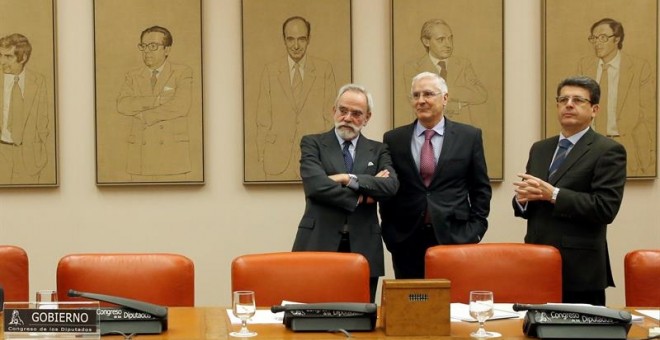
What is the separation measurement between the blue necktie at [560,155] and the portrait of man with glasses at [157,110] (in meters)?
2.40

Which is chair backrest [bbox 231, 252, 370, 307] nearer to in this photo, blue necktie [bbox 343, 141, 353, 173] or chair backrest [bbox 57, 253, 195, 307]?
chair backrest [bbox 57, 253, 195, 307]

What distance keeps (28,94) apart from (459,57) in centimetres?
280

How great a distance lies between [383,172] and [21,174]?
248cm

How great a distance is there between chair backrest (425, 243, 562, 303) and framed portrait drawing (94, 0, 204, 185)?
2446 mm

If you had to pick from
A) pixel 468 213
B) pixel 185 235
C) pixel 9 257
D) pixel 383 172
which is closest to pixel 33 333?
pixel 9 257

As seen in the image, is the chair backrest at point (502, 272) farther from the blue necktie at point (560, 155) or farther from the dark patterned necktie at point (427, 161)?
the dark patterned necktie at point (427, 161)

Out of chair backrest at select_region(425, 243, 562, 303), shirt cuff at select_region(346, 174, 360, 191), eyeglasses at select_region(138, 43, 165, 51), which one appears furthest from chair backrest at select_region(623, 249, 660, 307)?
eyeglasses at select_region(138, 43, 165, 51)

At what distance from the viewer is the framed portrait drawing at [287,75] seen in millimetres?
5570

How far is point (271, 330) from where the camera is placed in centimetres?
279

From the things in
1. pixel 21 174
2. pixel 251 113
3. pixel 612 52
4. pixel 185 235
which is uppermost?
pixel 612 52

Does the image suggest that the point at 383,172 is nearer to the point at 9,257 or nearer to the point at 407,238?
the point at 407,238

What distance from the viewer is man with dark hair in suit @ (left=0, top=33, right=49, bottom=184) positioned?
5406 mm

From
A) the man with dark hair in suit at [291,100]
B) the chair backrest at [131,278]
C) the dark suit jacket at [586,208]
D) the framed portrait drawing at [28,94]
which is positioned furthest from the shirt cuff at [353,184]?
the framed portrait drawing at [28,94]

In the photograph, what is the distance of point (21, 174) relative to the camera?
547 cm
